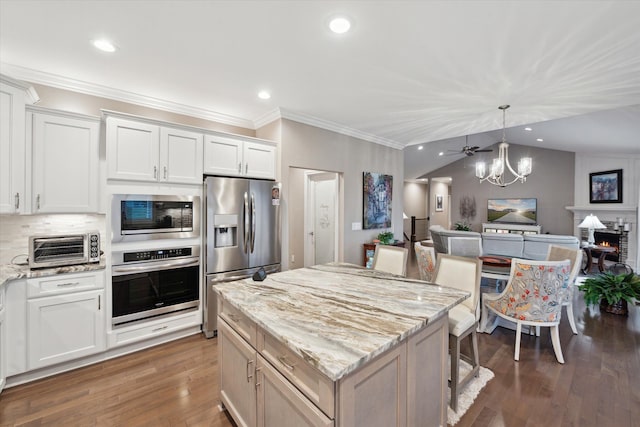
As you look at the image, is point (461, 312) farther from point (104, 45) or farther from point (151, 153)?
point (104, 45)

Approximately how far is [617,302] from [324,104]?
460cm

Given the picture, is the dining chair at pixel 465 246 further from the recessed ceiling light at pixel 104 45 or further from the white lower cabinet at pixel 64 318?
the recessed ceiling light at pixel 104 45

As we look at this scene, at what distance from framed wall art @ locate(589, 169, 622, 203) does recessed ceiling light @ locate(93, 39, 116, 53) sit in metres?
9.98

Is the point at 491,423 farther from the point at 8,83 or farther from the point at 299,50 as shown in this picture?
the point at 8,83

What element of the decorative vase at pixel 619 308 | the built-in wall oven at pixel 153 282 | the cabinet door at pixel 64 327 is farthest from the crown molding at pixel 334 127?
the decorative vase at pixel 619 308

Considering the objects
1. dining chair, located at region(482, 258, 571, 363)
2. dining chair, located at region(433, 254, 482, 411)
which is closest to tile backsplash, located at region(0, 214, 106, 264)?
dining chair, located at region(433, 254, 482, 411)

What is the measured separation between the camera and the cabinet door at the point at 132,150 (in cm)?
250

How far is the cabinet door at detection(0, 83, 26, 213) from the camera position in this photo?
205cm

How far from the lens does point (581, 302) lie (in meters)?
4.01

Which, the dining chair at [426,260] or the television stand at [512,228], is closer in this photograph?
the dining chair at [426,260]

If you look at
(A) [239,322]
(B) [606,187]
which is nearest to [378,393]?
(A) [239,322]

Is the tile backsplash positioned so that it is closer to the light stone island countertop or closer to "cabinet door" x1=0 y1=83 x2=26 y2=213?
"cabinet door" x1=0 y1=83 x2=26 y2=213

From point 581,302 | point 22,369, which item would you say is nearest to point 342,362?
point 22,369

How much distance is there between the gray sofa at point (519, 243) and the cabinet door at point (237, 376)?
434 centimetres
